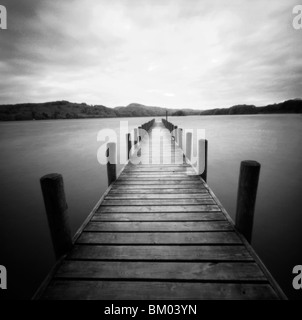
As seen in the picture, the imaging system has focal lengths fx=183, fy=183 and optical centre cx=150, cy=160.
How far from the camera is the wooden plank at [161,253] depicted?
7.96 feet

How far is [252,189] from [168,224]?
1466 mm

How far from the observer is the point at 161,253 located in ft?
8.23

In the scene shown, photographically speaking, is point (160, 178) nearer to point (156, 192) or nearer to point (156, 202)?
point (156, 192)

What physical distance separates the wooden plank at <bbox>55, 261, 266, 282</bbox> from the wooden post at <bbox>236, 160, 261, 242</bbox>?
0.65 m

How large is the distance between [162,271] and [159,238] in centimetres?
61

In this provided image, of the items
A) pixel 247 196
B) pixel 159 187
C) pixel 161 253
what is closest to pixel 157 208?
pixel 159 187

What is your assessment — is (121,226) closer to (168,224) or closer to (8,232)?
(168,224)

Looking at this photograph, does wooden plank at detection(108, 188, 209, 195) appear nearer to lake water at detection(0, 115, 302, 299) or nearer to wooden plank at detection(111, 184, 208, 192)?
wooden plank at detection(111, 184, 208, 192)

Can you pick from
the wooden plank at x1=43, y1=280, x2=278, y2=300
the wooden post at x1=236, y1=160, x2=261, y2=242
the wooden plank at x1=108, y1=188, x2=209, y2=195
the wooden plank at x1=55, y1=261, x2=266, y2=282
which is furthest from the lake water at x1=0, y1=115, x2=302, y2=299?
the wooden plank at x1=43, y1=280, x2=278, y2=300

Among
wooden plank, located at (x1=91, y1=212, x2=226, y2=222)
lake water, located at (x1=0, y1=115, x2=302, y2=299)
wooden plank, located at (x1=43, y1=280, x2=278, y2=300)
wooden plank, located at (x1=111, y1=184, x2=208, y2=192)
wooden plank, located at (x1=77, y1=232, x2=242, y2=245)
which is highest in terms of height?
wooden plank, located at (x1=111, y1=184, x2=208, y2=192)

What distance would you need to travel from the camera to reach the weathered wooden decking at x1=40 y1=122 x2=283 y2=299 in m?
2.00

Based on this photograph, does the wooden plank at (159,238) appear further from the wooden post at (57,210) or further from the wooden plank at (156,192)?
the wooden plank at (156,192)

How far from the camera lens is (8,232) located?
577 centimetres
